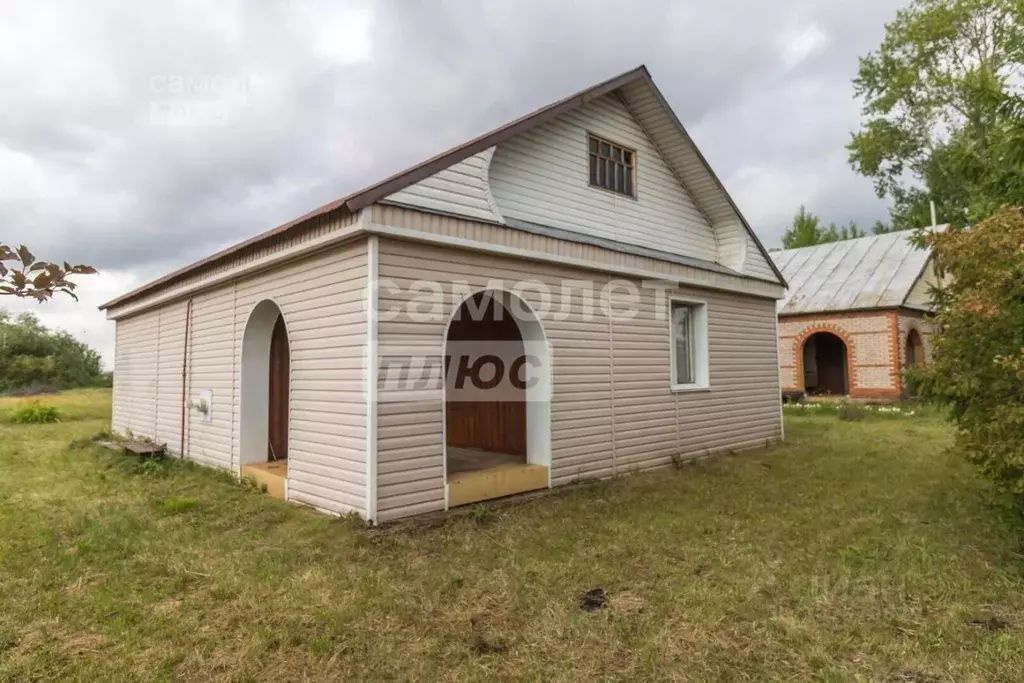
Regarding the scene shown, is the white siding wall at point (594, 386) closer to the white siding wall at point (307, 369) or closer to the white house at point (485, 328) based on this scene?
the white house at point (485, 328)

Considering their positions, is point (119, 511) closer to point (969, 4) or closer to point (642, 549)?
point (642, 549)

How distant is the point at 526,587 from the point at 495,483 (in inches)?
98.1

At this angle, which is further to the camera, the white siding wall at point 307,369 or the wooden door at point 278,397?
the wooden door at point 278,397

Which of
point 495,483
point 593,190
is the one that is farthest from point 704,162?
point 495,483

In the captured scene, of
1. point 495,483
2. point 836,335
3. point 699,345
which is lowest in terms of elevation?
point 495,483

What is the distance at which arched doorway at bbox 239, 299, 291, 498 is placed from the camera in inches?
318

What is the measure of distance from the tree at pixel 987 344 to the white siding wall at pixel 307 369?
5488 millimetres

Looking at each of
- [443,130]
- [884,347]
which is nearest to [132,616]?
[443,130]

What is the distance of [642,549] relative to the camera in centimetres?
535

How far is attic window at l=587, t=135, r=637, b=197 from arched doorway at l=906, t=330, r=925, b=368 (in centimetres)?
1616

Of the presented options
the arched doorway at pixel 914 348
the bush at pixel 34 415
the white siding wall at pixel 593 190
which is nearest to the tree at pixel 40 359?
the bush at pixel 34 415

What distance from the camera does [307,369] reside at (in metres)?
6.81

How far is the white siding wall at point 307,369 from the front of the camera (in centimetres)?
607

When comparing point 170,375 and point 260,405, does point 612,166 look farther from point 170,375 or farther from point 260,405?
point 170,375
